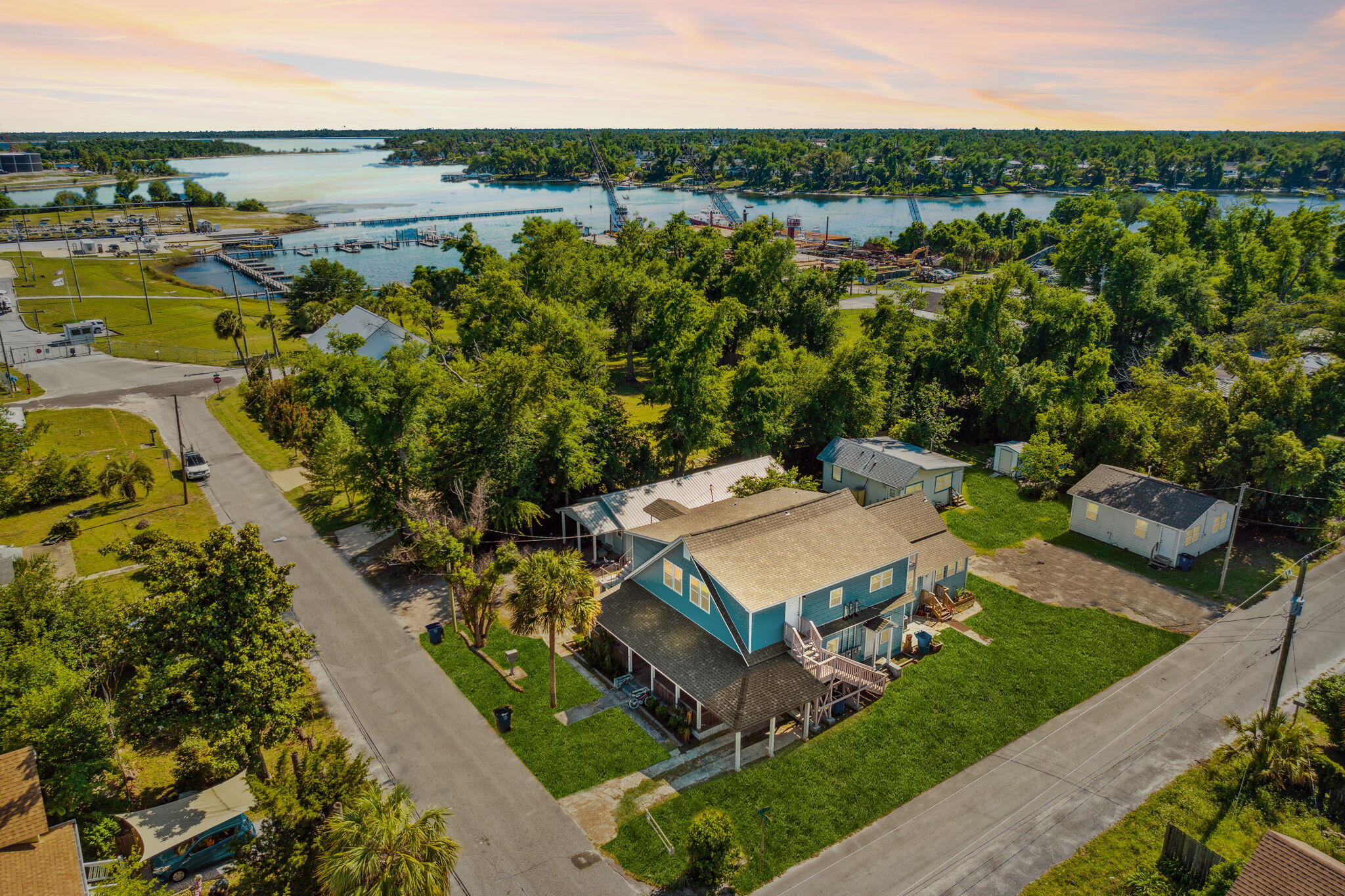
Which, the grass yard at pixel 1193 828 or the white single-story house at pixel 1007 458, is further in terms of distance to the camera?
the white single-story house at pixel 1007 458

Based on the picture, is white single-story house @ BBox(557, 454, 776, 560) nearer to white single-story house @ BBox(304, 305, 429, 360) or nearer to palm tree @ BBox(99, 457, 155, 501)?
palm tree @ BBox(99, 457, 155, 501)

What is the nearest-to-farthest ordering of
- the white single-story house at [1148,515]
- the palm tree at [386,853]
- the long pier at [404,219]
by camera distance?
the palm tree at [386,853]
the white single-story house at [1148,515]
the long pier at [404,219]

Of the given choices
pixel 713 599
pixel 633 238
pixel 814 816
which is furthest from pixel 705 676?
pixel 633 238

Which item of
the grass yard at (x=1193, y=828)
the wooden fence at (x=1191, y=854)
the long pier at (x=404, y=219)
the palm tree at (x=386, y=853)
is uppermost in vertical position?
the long pier at (x=404, y=219)

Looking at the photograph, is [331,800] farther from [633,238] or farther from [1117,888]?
[633,238]

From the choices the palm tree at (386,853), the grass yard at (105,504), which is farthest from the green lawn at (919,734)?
the grass yard at (105,504)

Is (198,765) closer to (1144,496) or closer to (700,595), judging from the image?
(700,595)

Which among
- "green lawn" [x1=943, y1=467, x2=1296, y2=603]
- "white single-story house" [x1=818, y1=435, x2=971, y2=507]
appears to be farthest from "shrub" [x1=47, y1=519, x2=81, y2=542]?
"green lawn" [x1=943, y1=467, x2=1296, y2=603]

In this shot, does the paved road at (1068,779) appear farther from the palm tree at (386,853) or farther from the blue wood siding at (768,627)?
the palm tree at (386,853)
